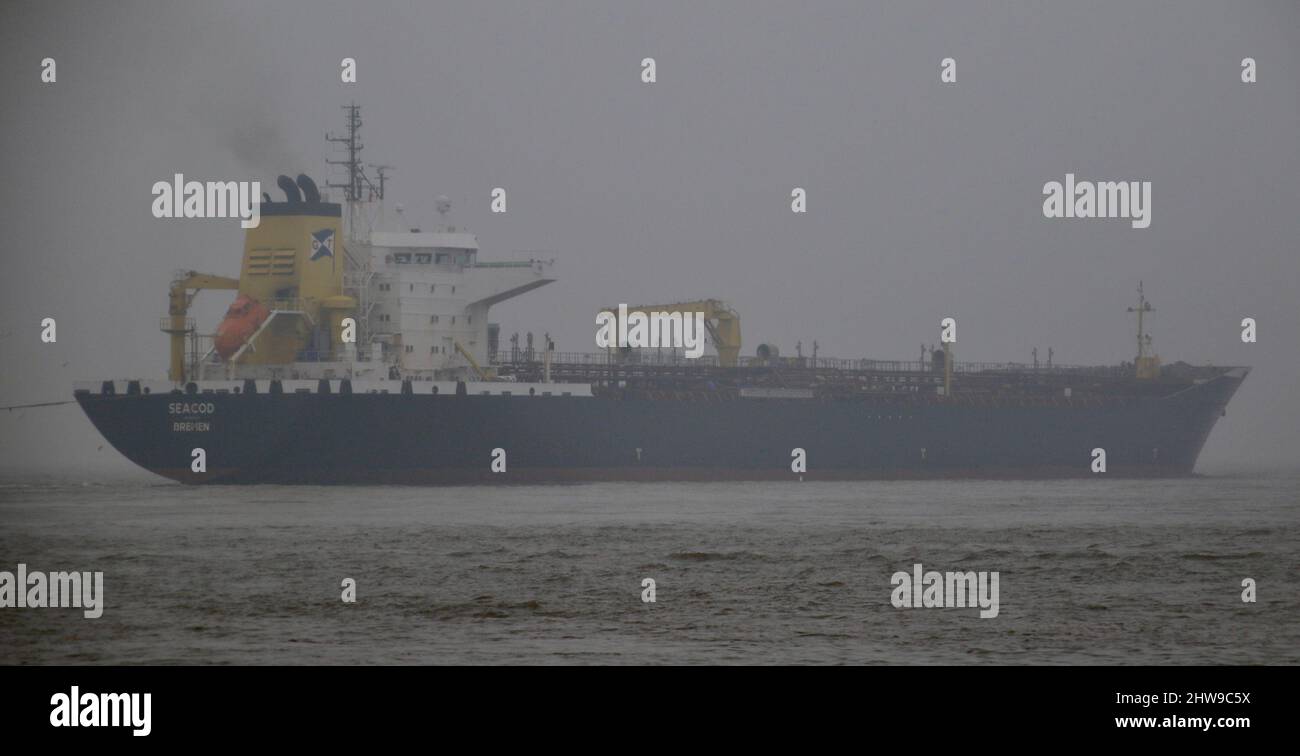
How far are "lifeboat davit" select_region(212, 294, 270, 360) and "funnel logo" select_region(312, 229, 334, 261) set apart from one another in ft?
7.41

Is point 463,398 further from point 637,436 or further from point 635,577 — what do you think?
point 635,577

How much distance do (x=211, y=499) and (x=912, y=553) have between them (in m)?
20.2

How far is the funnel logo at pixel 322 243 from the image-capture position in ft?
160

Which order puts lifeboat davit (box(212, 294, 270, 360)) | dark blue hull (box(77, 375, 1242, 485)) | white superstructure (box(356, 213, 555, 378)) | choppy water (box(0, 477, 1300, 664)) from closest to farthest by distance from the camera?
choppy water (box(0, 477, 1300, 664)), dark blue hull (box(77, 375, 1242, 485)), lifeboat davit (box(212, 294, 270, 360)), white superstructure (box(356, 213, 555, 378))

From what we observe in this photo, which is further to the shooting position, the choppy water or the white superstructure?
the white superstructure

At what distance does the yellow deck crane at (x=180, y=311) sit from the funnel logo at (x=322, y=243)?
10.6 ft

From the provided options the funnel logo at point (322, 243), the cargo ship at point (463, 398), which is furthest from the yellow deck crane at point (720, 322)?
the funnel logo at point (322, 243)

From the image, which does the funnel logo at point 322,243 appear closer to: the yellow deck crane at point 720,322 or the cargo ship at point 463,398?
the cargo ship at point 463,398

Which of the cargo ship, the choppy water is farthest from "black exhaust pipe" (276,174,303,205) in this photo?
the choppy water

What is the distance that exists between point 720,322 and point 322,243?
658 inches

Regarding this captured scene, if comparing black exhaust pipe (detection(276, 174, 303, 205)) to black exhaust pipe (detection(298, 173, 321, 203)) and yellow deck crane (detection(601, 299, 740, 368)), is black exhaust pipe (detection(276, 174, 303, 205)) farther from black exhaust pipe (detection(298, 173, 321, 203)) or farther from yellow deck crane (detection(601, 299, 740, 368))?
yellow deck crane (detection(601, 299, 740, 368))

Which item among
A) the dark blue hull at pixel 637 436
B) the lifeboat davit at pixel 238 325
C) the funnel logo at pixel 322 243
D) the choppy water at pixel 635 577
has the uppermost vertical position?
the funnel logo at pixel 322 243

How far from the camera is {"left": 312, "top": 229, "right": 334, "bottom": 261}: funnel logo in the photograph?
160 ft
